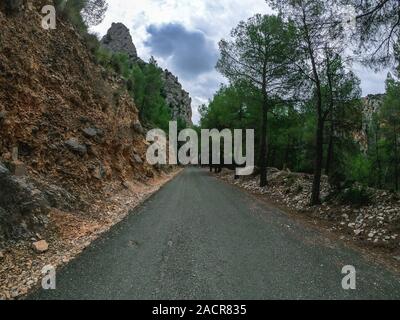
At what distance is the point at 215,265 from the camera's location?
21.9 ft

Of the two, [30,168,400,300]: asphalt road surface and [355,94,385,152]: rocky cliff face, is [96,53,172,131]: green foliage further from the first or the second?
[30,168,400,300]: asphalt road surface

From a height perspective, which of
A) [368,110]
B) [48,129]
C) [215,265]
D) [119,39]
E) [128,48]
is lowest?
[215,265]

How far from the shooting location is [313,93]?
1514 centimetres

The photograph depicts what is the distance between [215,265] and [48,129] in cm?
839

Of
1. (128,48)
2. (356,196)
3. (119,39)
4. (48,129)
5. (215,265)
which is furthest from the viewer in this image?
(119,39)

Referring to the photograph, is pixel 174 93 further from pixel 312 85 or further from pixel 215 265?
pixel 215 265

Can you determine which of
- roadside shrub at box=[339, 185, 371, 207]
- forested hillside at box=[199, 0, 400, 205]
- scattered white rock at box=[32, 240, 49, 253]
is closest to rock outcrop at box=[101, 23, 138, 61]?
forested hillside at box=[199, 0, 400, 205]

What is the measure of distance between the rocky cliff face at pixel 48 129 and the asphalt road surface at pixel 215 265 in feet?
6.56

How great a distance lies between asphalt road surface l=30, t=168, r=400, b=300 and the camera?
5375 mm

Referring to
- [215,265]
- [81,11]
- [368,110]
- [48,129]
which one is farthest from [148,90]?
[215,265]
